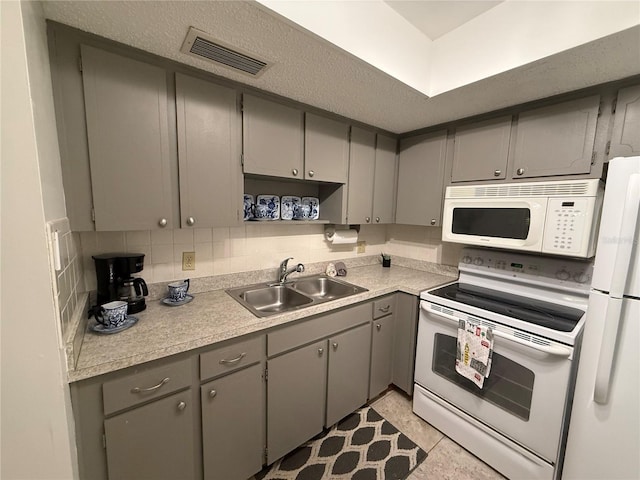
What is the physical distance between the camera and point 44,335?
2.25ft

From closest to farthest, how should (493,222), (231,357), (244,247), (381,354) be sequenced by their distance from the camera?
(231,357), (493,222), (244,247), (381,354)

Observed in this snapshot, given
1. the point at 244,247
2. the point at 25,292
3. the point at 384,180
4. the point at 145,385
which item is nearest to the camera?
the point at 25,292

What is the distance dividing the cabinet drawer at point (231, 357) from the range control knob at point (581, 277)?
1866 mm

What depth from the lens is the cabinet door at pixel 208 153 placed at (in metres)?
1.28

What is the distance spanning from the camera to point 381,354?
6.40 feet

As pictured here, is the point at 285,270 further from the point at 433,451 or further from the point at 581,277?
the point at 581,277

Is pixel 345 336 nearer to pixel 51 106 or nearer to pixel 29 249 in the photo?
pixel 29 249

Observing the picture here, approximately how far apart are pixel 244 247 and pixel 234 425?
1.05 meters

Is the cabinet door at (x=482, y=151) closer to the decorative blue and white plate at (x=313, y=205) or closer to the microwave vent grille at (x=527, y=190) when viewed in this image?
the microwave vent grille at (x=527, y=190)

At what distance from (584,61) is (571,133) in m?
0.43

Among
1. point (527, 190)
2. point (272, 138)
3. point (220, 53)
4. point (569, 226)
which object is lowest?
point (569, 226)

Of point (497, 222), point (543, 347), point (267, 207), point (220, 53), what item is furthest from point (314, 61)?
point (543, 347)

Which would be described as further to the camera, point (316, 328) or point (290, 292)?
point (290, 292)

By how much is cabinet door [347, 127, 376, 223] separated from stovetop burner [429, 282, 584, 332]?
2.68 feet
